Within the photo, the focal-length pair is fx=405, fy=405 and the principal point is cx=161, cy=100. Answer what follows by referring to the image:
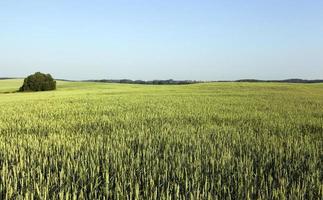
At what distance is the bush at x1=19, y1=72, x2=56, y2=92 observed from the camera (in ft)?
211

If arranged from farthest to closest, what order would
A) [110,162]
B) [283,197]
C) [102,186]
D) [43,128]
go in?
[43,128], [110,162], [102,186], [283,197]

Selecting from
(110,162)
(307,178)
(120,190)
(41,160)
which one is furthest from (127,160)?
(307,178)

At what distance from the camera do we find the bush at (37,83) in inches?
2530

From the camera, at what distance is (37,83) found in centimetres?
6475

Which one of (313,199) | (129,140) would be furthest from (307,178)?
(129,140)

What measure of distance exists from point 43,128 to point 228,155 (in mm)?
6789

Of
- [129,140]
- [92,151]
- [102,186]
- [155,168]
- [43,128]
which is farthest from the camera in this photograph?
[43,128]

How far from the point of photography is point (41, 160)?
642cm

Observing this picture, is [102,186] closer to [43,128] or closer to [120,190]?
[120,190]

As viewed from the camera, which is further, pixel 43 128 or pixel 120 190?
pixel 43 128

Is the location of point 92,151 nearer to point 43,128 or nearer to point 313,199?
point 313,199

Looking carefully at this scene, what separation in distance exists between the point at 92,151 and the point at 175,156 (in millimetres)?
1515

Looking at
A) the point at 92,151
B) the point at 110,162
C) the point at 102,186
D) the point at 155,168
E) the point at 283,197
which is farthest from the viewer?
the point at 92,151

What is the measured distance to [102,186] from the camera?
488cm
